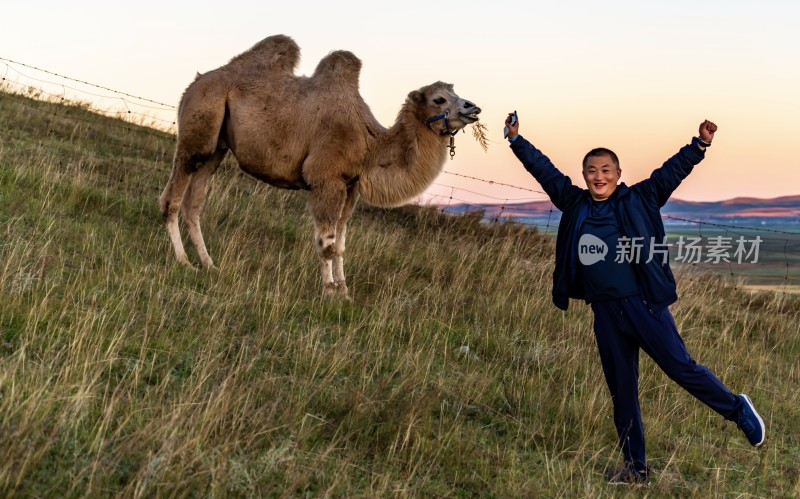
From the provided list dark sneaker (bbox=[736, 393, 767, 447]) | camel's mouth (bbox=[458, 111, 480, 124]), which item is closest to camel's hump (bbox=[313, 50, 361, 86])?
camel's mouth (bbox=[458, 111, 480, 124])

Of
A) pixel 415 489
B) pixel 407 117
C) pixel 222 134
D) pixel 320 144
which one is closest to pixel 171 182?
pixel 222 134

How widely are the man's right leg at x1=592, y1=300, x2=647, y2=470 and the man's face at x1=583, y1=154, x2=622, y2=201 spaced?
0.78 meters

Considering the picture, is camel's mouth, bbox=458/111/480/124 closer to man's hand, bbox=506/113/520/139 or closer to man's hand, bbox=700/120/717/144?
man's hand, bbox=506/113/520/139

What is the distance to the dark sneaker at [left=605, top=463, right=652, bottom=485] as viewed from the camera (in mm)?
5605

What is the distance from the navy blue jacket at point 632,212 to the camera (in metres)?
5.40

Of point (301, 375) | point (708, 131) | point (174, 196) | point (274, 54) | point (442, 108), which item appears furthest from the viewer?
point (274, 54)

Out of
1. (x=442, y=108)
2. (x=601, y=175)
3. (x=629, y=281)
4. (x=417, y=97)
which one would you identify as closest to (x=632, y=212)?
(x=601, y=175)

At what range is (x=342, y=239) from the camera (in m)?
9.35

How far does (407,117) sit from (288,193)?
6604 millimetres

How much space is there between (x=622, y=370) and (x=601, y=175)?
53.6 inches

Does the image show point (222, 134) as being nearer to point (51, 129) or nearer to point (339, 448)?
point (339, 448)

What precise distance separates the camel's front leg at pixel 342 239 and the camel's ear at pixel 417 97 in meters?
1.17

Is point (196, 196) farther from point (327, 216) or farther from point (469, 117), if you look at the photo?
point (469, 117)

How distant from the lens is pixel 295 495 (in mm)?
4398
